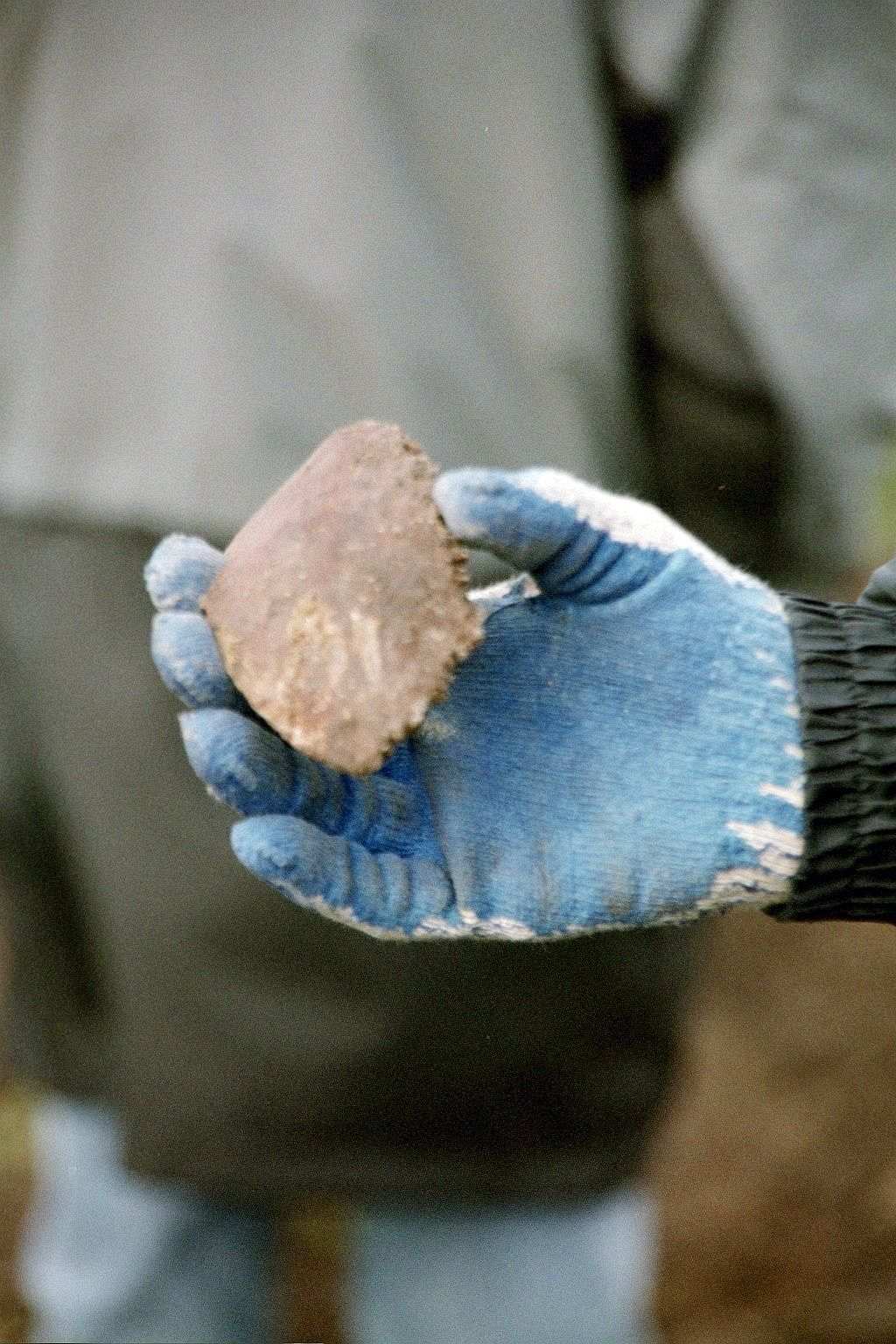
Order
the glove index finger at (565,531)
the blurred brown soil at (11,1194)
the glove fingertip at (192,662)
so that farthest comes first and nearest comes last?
1. the blurred brown soil at (11,1194)
2. the glove fingertip at (192,662)
3. the glove index finger at (565,531)

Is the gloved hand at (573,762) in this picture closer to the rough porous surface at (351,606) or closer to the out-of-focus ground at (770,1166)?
the rough porous surface at (351,606)

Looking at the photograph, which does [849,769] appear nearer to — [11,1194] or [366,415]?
[366,415]

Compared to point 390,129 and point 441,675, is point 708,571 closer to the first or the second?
point 441,675

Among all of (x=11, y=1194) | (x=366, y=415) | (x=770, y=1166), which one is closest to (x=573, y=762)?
(x=366, y=415)

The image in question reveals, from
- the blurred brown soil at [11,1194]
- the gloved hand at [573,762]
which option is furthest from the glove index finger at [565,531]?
the blurred brown soil at [11,1194]

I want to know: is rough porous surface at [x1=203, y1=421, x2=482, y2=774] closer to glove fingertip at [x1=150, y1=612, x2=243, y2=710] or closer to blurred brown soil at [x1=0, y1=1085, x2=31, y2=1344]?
glove fingertip at [x1=150, y1=612, x2=243, y2=710]

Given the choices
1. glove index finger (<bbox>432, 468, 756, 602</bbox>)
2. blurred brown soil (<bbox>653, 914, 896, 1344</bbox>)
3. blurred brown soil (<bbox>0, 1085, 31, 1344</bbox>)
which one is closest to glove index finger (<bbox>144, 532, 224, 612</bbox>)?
glove index finger (<bbox>432, 468, 756, 602</bbox>)
